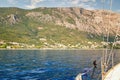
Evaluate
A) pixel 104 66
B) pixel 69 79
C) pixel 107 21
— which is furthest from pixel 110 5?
pixel 69 79

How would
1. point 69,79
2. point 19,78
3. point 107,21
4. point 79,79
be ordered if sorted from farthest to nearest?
1. point 19,78
2. point 69,79
3. point 107,21
4. point 79,79

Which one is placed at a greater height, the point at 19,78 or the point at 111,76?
the point at 111,76

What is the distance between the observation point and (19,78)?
75688mm

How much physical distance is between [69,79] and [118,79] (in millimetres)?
53994

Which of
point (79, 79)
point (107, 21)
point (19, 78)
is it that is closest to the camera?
point (79, 79)

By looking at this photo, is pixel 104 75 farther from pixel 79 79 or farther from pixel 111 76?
pixel 79 79

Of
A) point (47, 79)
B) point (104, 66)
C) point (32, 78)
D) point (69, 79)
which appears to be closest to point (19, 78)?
point (32, 78)

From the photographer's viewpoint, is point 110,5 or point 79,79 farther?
point 110,5

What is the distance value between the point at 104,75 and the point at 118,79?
107cm

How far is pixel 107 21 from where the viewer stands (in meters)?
16.9

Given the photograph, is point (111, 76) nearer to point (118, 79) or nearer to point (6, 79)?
point (118, 79)

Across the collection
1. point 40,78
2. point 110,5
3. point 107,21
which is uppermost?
point 110,5

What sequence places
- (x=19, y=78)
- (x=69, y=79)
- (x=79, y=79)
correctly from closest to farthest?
(x=79, y=79), (x=69, y=79), (x=19, y=78)

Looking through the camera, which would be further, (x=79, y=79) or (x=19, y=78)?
(x=19, y=78)
